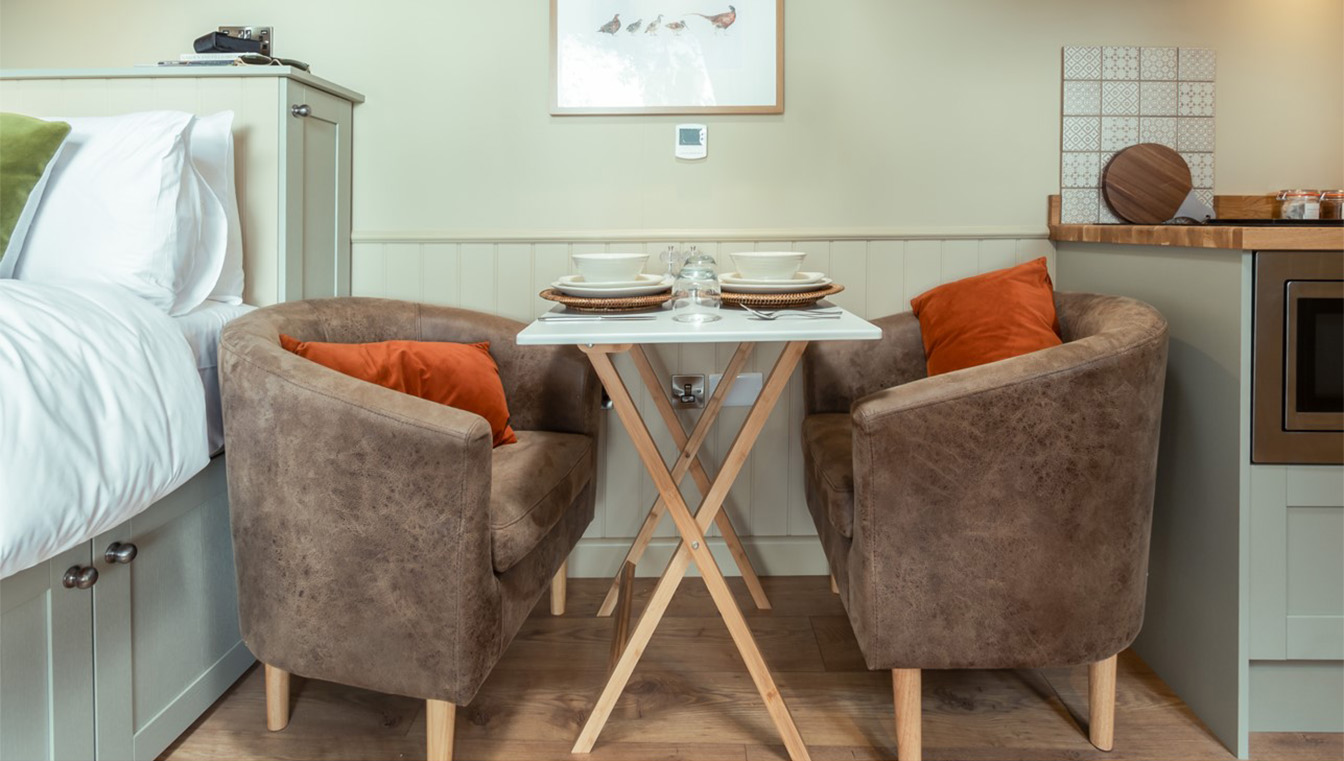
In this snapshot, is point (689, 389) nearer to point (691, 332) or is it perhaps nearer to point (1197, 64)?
point (691, 332)

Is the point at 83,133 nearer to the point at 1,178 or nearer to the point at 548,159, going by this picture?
the point at 1,178

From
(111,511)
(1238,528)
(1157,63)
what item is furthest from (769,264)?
(1157,63)

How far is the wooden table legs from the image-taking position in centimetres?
216

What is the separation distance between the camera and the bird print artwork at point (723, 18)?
2596 millimetres

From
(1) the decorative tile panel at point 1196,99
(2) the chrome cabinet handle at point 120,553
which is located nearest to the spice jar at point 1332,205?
(1) the decorative tile panel at point 1196,99

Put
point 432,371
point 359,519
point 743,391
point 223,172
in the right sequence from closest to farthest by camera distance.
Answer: point 359,519 < point 432,371 < point 223,172 < point 743,391

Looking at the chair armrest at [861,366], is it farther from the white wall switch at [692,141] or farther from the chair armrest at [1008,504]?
the chair armrest at [1008,504]

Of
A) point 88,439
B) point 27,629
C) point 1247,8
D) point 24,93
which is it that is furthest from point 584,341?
point 1247,8

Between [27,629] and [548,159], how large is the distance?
1737 millimetres

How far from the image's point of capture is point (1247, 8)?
8.59 feet

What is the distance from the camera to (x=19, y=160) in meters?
1.81

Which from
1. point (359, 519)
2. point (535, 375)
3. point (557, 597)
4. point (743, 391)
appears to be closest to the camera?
point (359, 519)

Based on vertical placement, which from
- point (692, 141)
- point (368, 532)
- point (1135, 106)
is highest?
point (1135, 106)

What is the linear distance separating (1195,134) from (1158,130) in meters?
0.10
